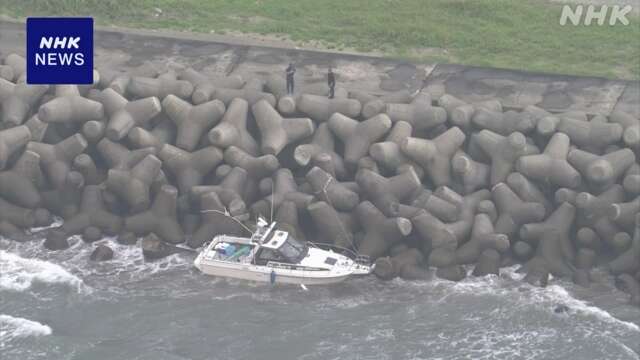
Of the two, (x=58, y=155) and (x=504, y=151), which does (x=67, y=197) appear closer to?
(x=58, y=155)

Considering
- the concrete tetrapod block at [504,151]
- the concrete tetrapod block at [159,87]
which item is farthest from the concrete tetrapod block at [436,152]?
the concrete tetrapod block at [159,87]

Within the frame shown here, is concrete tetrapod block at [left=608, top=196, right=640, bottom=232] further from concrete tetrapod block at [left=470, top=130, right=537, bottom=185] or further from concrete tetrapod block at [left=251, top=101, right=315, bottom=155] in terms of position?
concrete tetrapod block at [left=251, top=101, right=315, bottom=155]

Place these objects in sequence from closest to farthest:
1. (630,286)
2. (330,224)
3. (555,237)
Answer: (630,286), (555,237), (330,224)

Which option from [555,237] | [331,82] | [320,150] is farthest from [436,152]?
[331,82]

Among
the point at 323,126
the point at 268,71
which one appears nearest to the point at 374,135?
the point at 323,126

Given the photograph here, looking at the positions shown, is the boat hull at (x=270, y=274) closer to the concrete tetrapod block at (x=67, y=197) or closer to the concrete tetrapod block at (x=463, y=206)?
the concrete tetrapod block at (x=463, y=206)

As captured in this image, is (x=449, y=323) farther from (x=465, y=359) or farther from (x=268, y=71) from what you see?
(x=268, y=71)
